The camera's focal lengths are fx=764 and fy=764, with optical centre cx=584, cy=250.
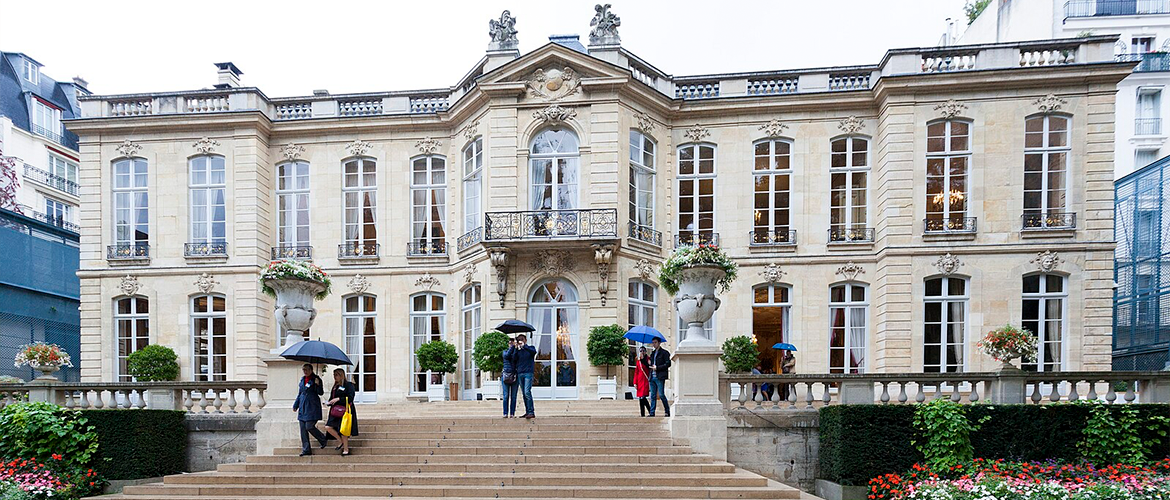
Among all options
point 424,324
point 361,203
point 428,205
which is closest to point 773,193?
point 428,205

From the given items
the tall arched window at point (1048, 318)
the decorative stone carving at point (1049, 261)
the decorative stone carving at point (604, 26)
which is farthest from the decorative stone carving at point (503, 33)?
the tall arched window at point (1048, 318)

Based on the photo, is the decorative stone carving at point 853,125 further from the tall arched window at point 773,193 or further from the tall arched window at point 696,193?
the tall arched window at point 696,193

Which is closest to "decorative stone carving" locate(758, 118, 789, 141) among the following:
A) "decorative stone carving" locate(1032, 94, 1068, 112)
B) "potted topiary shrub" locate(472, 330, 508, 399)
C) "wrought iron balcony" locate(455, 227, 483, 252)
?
"decorative stone carving" locate(1032, 94, 1068, 112)

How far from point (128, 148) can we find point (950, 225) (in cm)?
2184

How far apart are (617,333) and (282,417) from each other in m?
7.63

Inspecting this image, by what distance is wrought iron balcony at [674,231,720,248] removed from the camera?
784 inches

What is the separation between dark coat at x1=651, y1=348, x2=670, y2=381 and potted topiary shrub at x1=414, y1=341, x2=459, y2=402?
739 centimetres

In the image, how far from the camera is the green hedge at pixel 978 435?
1127 cm

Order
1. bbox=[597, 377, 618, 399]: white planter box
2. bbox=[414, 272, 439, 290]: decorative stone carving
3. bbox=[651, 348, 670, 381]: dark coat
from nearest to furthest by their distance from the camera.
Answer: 1. bbox=[651, 348, 670, 381]: dark coat
2. bbox=[597, 377, 618, 399]: white planter box
3. bbox=[414, 272, 439, 290]: decorative stone carving

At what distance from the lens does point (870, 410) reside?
1157 cm

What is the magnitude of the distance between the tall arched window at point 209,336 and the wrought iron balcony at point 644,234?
36.9 feet

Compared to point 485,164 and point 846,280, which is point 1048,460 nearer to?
point 846,280

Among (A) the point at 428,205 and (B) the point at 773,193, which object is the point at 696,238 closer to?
(B) the point at 773,193

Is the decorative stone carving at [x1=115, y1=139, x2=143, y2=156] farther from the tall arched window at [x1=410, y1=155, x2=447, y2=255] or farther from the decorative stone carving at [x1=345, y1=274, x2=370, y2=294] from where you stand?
the tall arched window at [x1=410, y1=155, x2=447, y2=255]
